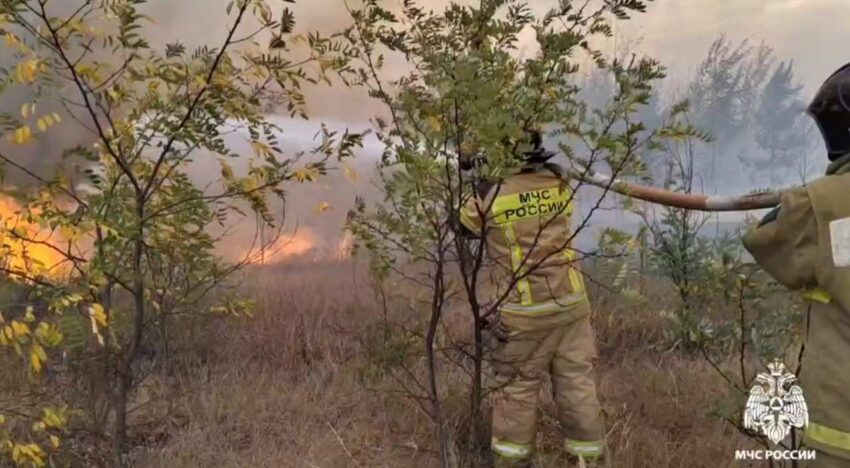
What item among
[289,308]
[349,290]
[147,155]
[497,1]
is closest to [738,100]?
[349,290]

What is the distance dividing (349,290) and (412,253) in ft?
8.59

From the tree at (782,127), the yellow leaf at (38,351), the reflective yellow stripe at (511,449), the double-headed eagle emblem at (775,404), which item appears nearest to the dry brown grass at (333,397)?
the reflective yellow stripe at (511,449)

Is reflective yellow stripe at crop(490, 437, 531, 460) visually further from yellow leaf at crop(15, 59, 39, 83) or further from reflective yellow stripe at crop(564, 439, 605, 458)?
yellow leaf at crop(15, 59, 39, 83)

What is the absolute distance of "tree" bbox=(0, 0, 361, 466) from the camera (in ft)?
6.16

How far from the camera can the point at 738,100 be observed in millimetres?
5348

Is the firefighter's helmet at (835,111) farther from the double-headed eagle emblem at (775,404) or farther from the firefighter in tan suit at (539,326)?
the firefighter in tan suit at (539,326)

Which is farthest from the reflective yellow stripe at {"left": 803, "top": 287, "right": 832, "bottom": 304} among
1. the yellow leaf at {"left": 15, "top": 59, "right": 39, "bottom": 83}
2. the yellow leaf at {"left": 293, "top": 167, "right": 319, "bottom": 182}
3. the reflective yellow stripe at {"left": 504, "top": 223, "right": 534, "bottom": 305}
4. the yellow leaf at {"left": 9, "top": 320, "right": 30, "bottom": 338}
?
the yellow leaf at {"left": 15, "top": 59, "right": 39, "bottom": 83}

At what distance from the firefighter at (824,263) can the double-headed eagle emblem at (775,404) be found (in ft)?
1.41

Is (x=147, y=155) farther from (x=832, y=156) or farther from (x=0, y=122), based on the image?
(x=832, y=156)

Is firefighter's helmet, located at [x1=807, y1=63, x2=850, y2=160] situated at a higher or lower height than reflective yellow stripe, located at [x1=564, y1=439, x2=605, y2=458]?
higher

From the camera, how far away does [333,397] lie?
3547 mm

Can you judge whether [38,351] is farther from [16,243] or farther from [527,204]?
[527,204]

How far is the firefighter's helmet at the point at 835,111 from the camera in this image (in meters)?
1.73

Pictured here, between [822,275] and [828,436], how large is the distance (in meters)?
0.38
